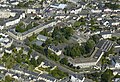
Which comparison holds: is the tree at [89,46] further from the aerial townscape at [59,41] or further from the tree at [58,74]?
the tree at [58,74]

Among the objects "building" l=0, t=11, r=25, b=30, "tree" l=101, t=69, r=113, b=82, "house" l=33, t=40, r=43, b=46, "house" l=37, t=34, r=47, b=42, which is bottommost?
"tree" l=101, t=69, r=113, b=82

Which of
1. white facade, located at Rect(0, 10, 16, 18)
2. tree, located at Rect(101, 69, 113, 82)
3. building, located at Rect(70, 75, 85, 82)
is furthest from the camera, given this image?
white facade, located at Rect(0, 10, 16, 18)

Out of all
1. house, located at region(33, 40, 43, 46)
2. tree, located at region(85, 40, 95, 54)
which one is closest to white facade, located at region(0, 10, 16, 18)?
house, located at region(33, 40, 43, 46)

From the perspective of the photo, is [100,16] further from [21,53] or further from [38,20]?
[21,53]

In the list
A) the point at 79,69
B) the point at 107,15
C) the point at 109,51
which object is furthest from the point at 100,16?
the point at 79,69

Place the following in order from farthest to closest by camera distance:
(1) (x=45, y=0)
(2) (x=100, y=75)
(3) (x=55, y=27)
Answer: (1) (x=45, y=0)
(3) (x=55, y=27)
(2) (x=100, y=75)

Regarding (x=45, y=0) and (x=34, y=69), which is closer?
(x=34, y=69)

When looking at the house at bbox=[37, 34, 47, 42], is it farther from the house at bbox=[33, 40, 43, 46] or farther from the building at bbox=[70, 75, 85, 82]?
the building at bbox=[70, 75, 85, 82]

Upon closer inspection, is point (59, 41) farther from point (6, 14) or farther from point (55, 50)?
point (6, 14)
